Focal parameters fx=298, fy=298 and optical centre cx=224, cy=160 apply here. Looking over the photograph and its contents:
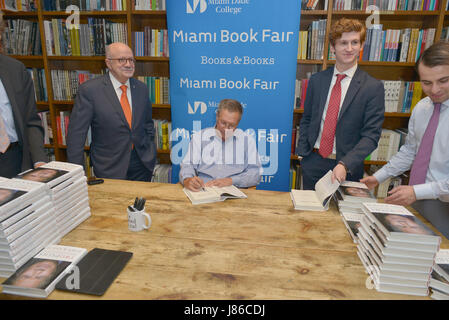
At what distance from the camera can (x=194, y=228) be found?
1374 millimetres

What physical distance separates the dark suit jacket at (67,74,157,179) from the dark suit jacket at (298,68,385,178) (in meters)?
1.42

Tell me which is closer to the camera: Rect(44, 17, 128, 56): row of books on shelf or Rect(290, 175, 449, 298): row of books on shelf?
Rect(290, 175, 449, 298): row of books on shelf

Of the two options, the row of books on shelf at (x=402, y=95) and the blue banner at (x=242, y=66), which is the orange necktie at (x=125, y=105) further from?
the row of books on shelf at (x=402, y=95)

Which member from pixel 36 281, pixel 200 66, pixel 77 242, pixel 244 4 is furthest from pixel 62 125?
pixel 36 281

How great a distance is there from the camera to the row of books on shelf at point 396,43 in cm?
291

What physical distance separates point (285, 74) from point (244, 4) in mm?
734

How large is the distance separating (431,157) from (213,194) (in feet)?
4.15

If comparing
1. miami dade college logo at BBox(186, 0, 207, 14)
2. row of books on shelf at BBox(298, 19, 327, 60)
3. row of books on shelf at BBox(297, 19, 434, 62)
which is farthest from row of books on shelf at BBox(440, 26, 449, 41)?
miami dade college logo at BBox(186, 0, 207, 14)

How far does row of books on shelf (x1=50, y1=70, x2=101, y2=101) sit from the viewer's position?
3426 millimetres

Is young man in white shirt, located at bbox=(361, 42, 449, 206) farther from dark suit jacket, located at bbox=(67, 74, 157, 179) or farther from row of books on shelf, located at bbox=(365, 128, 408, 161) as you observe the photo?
dark suit jacket, located at bbox=(67, 74, 157, 179)

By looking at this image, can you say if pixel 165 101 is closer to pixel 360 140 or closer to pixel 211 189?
pixel 211 189

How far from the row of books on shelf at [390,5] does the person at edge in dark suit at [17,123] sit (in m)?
2.80

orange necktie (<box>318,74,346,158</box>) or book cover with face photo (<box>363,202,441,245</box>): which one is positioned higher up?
orange necktie (<box>318,74,346,158</box>)

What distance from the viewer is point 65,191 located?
1.33 meters
